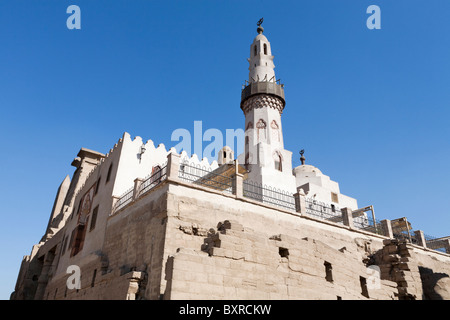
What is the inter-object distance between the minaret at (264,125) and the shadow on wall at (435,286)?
1072 centimetres

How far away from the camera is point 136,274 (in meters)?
9.71

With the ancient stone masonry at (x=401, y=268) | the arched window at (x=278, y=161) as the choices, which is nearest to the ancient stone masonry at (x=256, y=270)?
the ancient stone masonry at (x=401, y=268)

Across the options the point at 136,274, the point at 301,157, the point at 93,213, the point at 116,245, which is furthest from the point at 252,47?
the point at 136,274

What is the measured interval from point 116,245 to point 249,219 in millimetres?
4877

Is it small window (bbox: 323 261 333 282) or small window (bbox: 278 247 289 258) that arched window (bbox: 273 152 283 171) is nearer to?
small window (bbox: 323 261 333 282)


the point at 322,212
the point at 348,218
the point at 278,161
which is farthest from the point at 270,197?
the point at 278,161

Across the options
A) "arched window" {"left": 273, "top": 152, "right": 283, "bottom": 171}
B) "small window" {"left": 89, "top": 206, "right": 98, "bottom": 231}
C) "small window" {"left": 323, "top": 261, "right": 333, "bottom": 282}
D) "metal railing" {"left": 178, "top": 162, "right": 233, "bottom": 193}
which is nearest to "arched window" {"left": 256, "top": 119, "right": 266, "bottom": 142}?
"arched window" {"left": 273, "top": 152, "right": 283, "bottom": 171}

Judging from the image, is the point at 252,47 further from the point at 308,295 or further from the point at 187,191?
the point at 308,295

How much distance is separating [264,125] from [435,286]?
15.6 meters

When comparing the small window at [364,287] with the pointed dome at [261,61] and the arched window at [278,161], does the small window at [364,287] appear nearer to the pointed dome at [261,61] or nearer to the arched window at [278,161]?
the arched window at [278,161]

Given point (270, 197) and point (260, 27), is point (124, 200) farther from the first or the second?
point (260, 27)

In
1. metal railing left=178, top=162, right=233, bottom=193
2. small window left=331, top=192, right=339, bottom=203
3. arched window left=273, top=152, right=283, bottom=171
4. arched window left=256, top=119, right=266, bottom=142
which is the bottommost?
metal railing left=178, top=162, right=233, bottom=193

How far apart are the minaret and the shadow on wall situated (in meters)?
→ 10.7

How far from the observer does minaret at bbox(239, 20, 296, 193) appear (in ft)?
76.3
